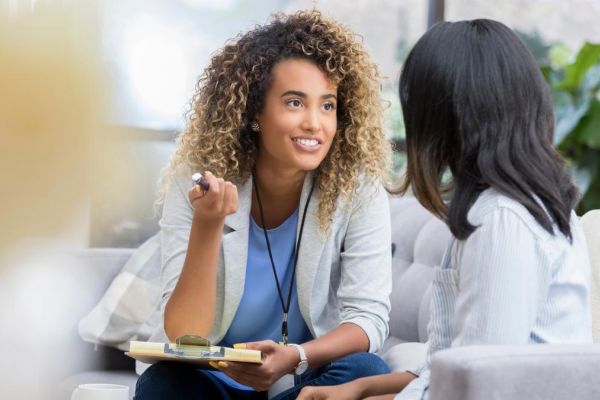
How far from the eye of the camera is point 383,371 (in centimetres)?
151

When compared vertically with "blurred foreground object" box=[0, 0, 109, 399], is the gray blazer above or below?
below

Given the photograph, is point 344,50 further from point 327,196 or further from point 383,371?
point 383,371

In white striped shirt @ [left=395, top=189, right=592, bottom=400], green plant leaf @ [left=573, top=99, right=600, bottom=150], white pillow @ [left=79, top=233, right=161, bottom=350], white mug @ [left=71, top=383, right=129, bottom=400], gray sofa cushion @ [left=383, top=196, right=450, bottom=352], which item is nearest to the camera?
white striped shirt @ [left=395, top=189, right=592, bottom=400]

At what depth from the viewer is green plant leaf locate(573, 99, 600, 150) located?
3838 mm

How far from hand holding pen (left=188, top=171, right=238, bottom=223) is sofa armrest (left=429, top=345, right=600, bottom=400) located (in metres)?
0.56

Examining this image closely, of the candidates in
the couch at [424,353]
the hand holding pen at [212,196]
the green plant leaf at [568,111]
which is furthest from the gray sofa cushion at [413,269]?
the green plant leaf at [568,111]

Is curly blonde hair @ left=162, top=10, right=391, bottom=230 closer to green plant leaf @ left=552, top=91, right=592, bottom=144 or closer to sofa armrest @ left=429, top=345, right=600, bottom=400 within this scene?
sofa armrest @ left=429, top=345, right=600, bottom=400

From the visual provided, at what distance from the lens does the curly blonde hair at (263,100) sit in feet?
5.61

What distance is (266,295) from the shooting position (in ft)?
5.50

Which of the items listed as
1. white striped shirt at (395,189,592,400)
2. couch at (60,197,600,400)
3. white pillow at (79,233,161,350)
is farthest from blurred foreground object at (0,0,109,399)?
white pillow at (79,233,161,350)

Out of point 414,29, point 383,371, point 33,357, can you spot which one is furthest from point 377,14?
point 33,357

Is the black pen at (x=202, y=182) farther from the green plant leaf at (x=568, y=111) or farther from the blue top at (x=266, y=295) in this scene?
the green plant leaf at (x=568, y=111)

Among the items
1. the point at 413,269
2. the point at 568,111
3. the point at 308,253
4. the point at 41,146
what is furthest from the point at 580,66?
the point at 41,146

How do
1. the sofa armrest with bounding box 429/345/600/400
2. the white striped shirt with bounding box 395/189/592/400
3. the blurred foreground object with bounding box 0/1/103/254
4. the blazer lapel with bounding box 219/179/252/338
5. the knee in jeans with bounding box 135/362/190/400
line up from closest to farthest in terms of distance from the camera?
the blurred foreground object with bounding box 0/1/103/254
the sofa armrest with bounding box 429/345/600/400
the white striped shirt with bounding box 395/189/592/400
the knee in jeans with bounding box 135/362/190/400
the blazer lapel with bounding box 219/179/252/338
